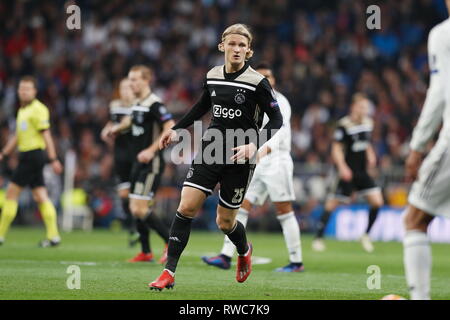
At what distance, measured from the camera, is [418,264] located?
5.58 meters

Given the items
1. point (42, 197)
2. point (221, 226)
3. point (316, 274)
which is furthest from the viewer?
point (42, 197)

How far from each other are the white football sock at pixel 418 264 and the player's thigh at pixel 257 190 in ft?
15.1

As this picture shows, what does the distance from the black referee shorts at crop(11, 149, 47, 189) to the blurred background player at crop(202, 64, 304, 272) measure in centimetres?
430

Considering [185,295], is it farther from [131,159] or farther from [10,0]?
[10,0]

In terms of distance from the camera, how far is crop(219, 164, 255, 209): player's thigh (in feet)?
24.1

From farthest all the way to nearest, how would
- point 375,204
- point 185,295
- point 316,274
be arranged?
point 375,204 → point 316,274 → point 185,295

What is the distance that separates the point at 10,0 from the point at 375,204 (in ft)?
52.8

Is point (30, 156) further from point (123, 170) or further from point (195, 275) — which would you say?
point (195, 275)

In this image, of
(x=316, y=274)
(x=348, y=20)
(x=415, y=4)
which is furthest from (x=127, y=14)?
(x=316, y=274)

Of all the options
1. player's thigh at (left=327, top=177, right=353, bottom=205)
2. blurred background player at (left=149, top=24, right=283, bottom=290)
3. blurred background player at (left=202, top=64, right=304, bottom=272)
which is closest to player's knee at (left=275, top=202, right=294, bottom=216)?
blurred background player at (left=202, top=64, right=304, bottom=272)

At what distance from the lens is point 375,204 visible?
1447 centimetres

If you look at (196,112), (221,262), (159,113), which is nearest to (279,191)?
(221,262)

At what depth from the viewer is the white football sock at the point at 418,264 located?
5562 mm

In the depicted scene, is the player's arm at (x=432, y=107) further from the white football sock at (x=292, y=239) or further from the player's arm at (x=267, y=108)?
the white football sock at (x=292, y=239)
